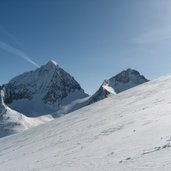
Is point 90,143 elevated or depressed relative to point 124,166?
elevated

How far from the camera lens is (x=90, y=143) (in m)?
22.2

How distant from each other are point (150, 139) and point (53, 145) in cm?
1103

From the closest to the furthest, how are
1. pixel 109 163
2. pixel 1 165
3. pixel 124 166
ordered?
pixel 124 166, pixel 109 163, pixel 1 165

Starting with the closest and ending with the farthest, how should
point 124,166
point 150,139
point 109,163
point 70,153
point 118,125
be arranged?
point 124,166 → point 109,163 → point 150,139 → point 70,153 → point 118,125

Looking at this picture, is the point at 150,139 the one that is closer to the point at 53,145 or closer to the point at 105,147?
the point at 105,147

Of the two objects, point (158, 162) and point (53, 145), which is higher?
point (53, 145)

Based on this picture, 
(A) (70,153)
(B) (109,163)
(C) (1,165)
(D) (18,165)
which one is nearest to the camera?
(B) (109,163)

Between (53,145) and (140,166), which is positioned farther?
(53,145)

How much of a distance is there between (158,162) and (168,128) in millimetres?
6241

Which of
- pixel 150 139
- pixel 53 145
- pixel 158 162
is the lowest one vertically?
pixel 158 162

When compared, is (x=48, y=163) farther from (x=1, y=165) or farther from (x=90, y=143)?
(x=1, y=165)

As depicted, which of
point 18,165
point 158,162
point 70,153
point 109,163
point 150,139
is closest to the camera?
point 158,162

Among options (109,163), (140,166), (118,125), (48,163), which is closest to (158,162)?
(140,166)

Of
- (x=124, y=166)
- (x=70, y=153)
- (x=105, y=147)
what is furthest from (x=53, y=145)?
(x=124, y=166)
